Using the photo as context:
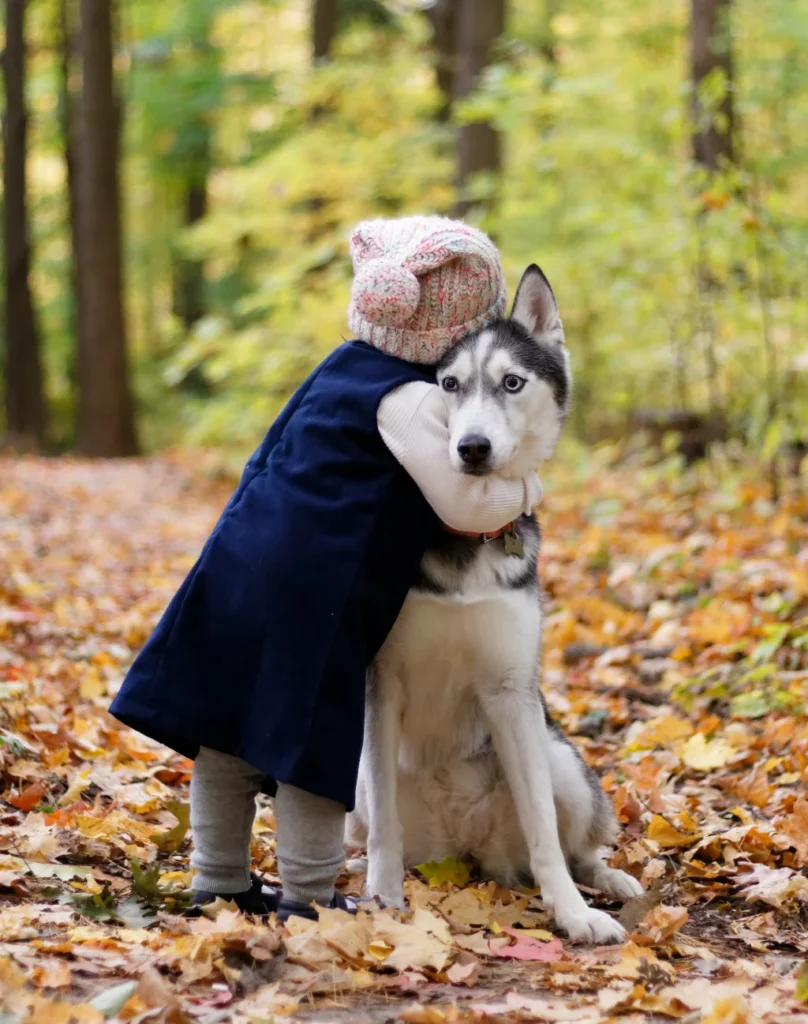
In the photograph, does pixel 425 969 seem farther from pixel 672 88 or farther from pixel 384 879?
pixel 672 88

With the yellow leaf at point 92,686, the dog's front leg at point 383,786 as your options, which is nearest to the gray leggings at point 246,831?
the dog's front leg at point 383,786

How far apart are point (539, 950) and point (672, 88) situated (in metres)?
11.0

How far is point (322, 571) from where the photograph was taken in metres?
3.01

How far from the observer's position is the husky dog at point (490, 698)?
3193mm

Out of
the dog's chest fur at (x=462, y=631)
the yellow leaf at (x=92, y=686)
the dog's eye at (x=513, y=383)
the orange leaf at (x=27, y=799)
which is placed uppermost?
the dog's eye at (x=513, y=383)

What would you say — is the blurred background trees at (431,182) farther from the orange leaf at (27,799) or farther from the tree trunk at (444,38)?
the orange leaf at (27,799)

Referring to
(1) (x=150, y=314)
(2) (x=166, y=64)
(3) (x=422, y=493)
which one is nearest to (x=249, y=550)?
(3) (x=422, y=493)

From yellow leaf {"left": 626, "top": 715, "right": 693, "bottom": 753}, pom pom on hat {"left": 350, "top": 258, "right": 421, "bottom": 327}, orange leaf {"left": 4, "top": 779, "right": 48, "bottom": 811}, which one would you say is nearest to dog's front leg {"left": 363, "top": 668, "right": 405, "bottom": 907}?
pom pom on hat {"left": 350, "top": 258, "right": 421, "bottom": 327}

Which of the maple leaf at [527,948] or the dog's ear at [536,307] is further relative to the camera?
the dog's ear at [536,307]

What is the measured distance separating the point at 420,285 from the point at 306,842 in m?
1.52

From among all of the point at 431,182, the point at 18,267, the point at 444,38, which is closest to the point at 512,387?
the point at 431,182

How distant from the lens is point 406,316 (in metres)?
3.13

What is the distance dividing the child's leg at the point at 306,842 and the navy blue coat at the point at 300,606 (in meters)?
0.10

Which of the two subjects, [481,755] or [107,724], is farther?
[107,724]
